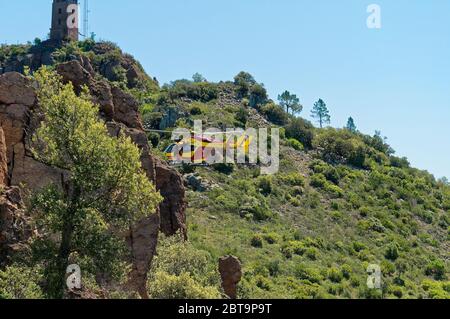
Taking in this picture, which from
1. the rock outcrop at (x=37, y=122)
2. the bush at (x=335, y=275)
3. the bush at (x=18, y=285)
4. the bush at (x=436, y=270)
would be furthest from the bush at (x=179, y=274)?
the bush at (x=436, y=270)

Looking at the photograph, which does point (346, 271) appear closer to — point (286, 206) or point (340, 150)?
point (286, 206)

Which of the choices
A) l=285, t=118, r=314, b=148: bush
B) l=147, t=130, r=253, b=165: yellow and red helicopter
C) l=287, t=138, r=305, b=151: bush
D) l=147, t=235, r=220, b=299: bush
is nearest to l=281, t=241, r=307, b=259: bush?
l=147, t=130, r=253, b=165: yellow and red helicopter

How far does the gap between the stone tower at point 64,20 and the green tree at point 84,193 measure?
7955 cm

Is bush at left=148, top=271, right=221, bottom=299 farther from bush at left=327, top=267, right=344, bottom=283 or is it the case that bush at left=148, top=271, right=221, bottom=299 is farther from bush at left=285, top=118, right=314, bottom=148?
bush at left=285, top=118, right=314, bottom=148

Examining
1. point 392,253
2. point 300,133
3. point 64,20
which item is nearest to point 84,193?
point 392,253

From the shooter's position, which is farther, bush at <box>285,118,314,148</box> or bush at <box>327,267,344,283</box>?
bush at <box>285,118,314,148</box>

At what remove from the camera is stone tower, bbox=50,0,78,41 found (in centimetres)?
10356

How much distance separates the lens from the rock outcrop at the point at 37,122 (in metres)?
27.1

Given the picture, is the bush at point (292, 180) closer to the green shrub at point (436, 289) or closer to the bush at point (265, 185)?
the bush at point (265, 185)

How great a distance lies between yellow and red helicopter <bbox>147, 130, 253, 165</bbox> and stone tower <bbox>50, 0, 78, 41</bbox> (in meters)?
36.3

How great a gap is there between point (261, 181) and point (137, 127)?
3897cm

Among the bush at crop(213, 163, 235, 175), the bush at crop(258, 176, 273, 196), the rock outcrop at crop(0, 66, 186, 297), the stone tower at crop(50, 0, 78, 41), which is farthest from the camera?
the stone tower at crop(50, 0, 78, 41)

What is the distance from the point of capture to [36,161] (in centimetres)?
2716

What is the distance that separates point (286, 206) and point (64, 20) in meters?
48.9
